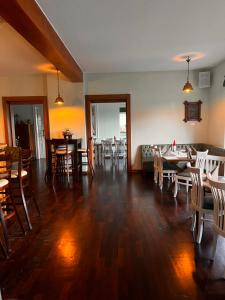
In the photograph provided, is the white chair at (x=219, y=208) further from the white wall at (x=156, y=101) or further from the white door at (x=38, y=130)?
the white door at (x=38, y=130)

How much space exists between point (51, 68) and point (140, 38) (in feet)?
8.77

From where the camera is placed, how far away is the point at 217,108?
5.66 meters

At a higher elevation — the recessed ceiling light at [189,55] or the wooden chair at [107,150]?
the recessed ceiling light at [189,55]

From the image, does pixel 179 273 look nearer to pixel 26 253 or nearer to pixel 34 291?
pixel 34 291

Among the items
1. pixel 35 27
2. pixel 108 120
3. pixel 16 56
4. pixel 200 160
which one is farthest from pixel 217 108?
pixel 108 120

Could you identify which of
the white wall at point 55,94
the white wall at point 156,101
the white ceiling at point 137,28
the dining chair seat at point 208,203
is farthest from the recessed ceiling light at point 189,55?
the dining chair seat at point 208,203

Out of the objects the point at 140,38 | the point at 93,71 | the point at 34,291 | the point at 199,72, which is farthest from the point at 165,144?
the point at 34,291

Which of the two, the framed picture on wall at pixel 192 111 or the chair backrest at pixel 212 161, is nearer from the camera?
the chair backrest at pixel 212 161

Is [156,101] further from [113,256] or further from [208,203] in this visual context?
[113,256]

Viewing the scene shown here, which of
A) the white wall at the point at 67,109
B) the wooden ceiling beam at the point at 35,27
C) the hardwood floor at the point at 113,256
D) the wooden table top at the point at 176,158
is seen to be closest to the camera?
the hardwood floor at the point at 113,256

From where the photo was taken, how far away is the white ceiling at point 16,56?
344cm

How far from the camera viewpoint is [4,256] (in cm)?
238

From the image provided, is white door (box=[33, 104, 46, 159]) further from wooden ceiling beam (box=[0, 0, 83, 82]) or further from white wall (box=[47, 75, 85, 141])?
wooden ceiling beam (box=[0, 0, 83, 82])

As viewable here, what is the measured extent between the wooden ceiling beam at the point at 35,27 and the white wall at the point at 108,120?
222 inches
